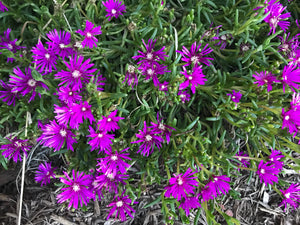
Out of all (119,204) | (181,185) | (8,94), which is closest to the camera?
(181,185)

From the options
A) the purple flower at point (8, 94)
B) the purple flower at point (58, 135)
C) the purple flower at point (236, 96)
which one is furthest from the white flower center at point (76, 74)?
the purple flower at point (236, 96)

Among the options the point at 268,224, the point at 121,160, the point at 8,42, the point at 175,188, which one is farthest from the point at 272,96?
the point at 8,42

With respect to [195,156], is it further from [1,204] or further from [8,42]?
[1,204]

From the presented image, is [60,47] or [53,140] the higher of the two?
[60,47]

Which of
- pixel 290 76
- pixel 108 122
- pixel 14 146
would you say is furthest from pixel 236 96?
pixel 14 146

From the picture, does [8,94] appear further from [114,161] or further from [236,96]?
[236,96]

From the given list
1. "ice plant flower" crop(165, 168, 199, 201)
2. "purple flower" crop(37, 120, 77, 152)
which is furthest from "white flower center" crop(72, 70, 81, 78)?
"ice plant flower" crop(165, 168, 199, 201)

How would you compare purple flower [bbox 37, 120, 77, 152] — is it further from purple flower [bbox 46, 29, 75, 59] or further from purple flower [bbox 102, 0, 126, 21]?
purple flower [bbox 102, 0, 126, 21]

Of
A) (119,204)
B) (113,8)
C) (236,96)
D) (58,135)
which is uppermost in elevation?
(113,8)
